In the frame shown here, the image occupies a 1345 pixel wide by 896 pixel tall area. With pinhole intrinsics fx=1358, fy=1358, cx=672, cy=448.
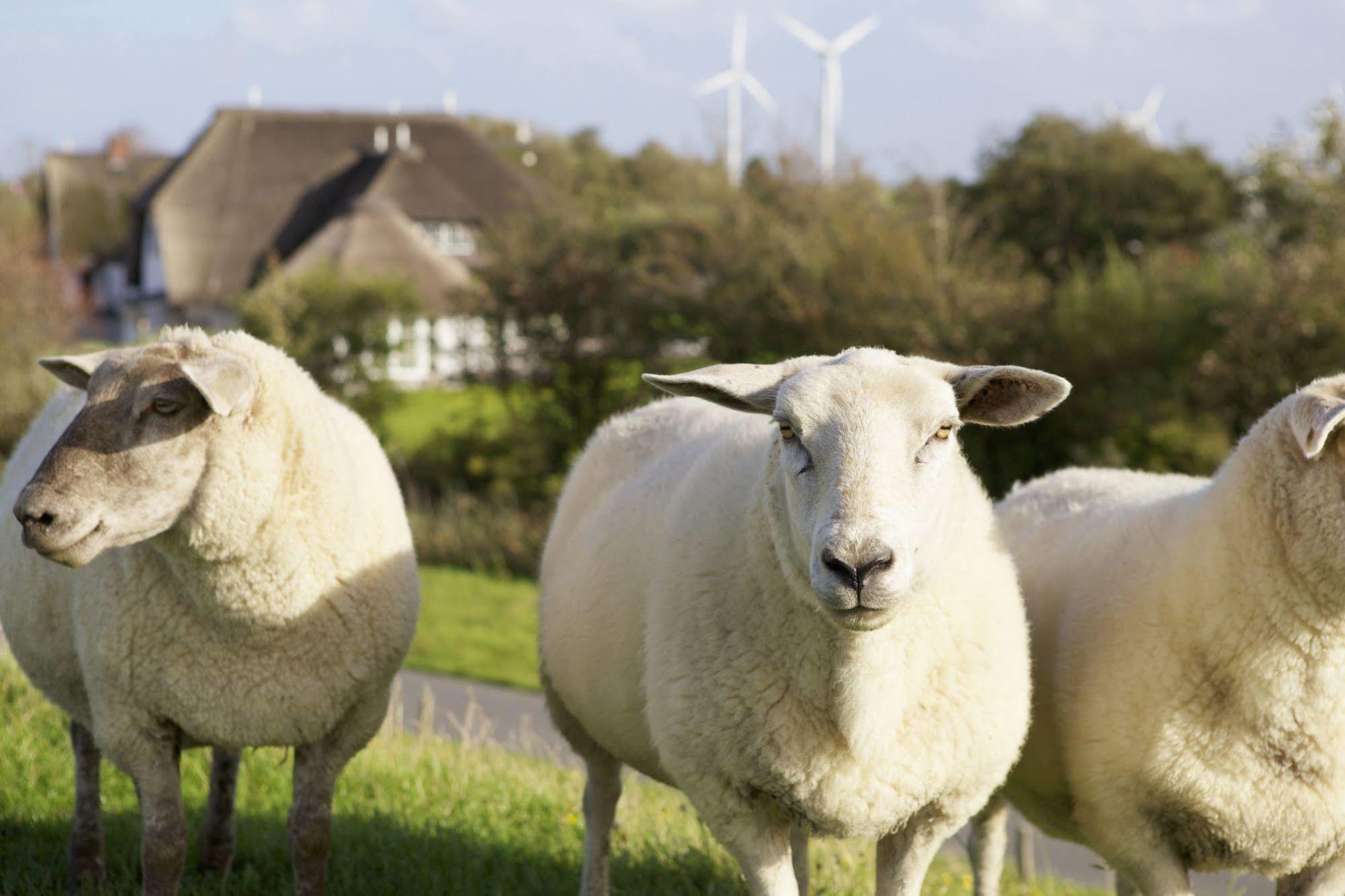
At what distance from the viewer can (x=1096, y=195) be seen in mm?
21391

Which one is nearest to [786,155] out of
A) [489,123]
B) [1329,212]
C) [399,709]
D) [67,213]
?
[1329,212]

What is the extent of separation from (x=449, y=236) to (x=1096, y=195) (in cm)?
2697

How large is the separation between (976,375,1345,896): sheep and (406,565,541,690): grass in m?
8.70

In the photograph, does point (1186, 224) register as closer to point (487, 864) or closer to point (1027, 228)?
point (1027, 228)

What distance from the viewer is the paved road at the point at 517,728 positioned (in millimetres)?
7980

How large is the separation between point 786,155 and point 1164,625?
14852 mm

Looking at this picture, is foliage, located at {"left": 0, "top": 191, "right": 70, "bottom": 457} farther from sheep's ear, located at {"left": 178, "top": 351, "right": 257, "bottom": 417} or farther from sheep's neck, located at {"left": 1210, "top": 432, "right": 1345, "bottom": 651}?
sheep's neck, located at {"left": 1210, "top": 432, "right": 1345, "bottom": 651}

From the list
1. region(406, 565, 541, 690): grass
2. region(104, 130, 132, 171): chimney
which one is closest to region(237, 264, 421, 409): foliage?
region(406, 565, 541, 690): grass

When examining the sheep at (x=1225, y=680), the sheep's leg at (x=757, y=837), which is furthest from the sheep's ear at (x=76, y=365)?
the sheep at (x=1225, y=680)

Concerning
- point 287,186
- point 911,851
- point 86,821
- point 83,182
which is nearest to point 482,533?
point 86,821

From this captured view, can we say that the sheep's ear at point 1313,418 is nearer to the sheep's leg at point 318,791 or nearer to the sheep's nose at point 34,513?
the sheep's leg at point 318,791

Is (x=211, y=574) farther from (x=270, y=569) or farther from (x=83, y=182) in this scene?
(x=83, y=182)

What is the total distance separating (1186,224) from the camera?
21.5 meters

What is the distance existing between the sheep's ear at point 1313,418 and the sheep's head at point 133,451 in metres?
3.06
